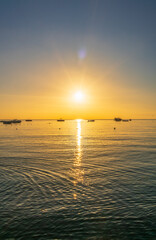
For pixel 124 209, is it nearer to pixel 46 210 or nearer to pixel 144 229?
pixel 144 229

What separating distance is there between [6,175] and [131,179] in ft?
40.0

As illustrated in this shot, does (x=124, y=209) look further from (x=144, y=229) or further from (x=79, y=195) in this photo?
(x=79, y=195)

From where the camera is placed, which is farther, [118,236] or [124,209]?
[124,209]

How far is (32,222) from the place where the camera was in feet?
32.4

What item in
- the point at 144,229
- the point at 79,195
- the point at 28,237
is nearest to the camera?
the point at 28,237

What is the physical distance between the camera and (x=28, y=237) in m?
8.64

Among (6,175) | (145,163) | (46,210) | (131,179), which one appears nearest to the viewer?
(46,210)

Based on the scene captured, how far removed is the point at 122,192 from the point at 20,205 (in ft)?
24.1

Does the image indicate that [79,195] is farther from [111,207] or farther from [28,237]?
[28,237]

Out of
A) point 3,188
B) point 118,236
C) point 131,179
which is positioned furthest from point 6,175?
point 118,236

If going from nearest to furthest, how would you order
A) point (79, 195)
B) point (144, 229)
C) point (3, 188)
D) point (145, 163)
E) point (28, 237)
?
point (28, 237) < point (144, 229) < point (79, 195) < point (3, 188) < point (145, 163)

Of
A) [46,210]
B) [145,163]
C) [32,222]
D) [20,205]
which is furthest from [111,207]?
[145,163]

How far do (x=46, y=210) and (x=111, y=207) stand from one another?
399 cm

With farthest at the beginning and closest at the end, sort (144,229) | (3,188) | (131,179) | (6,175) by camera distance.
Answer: (6,175) < (131,179) < (3,188) < (144,229)
